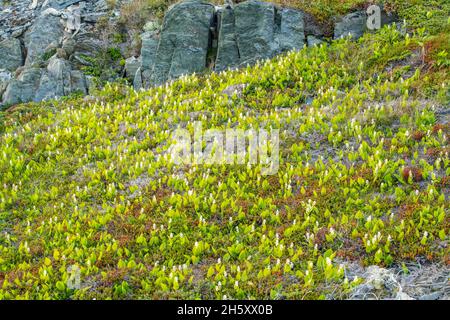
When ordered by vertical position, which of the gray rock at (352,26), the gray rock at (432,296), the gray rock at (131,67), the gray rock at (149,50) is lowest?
the gray rock at (432,296)

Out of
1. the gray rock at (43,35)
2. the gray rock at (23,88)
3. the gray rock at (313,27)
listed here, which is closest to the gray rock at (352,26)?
the gray rock at (313,27)

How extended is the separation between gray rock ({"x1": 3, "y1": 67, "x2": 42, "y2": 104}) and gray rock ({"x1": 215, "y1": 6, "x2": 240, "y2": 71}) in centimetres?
693

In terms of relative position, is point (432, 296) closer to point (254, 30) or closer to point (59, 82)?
point (254, 30)

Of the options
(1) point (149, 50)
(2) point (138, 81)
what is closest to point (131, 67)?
(1) point (149, 50)

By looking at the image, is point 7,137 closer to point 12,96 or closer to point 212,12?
point 12,96

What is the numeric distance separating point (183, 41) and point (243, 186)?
32.3ft

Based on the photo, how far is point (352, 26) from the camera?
18734 mm

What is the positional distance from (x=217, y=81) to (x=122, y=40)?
7200 millimetres

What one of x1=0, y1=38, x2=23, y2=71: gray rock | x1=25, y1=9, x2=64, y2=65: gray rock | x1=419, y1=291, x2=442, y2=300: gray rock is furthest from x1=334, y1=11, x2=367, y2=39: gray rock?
x1=0, y1=38, x2=23, y2=71: gray rock

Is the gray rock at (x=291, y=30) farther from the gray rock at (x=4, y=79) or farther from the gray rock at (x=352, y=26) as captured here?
the gray rock at (x=4, y=79)

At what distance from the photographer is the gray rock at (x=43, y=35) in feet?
72.4

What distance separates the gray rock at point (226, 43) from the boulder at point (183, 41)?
0.53 meters

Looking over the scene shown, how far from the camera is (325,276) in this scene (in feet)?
26.9

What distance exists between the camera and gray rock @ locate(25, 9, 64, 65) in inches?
869
